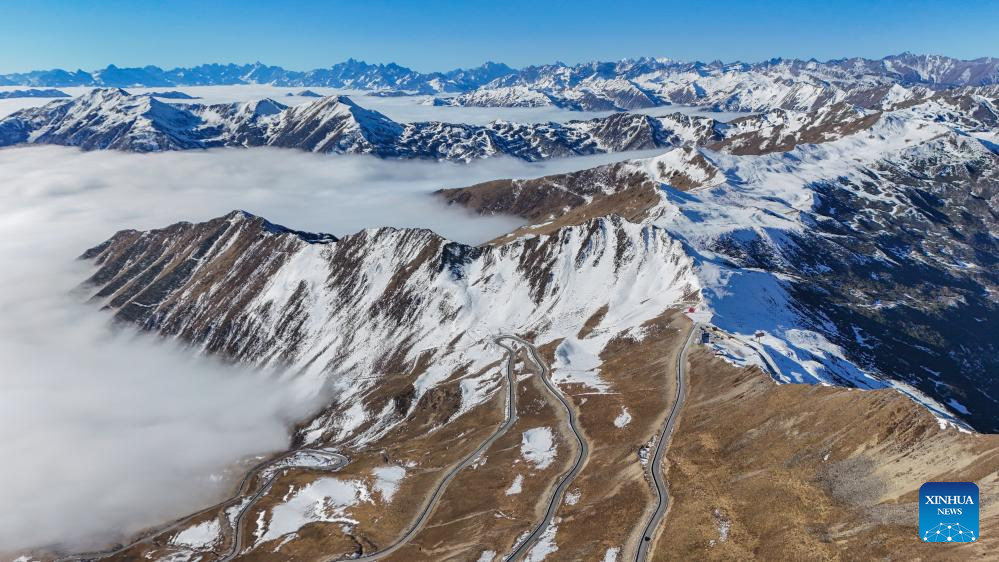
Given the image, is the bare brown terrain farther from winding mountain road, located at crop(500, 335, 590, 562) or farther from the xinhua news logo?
winding mountain road, located at crop(500, 335, 590, 562)

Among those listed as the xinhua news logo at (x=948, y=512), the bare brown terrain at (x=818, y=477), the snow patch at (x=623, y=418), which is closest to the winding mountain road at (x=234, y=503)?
the snow patch at (x=623, y=418)

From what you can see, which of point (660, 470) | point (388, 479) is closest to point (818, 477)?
point (660, 470)

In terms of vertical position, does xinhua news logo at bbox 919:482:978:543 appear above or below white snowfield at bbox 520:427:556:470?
above

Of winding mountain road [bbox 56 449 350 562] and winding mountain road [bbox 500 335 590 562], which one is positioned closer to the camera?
winding mountain road [bbox 500 335 590 562]

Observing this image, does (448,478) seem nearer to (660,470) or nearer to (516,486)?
(516,486)

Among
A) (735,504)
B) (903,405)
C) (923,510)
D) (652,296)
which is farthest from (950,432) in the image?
(652,296)

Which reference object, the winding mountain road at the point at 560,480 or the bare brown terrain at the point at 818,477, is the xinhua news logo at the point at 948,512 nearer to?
the bare brown terrain at the point at 818,477

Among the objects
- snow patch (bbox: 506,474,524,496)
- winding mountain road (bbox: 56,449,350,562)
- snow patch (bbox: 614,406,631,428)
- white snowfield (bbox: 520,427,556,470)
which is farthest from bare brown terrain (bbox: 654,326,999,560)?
winding mountain road (bbox: 56,449,350,562)
